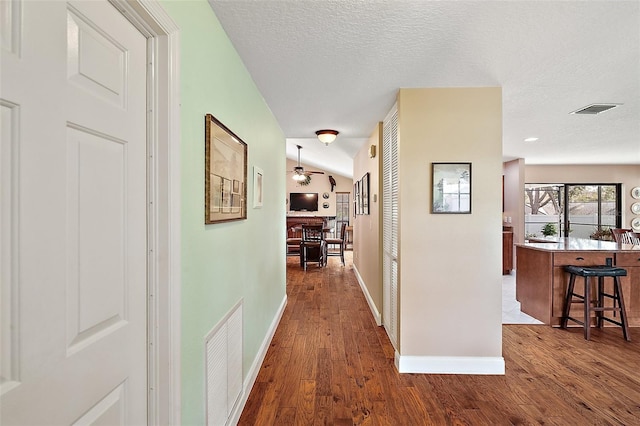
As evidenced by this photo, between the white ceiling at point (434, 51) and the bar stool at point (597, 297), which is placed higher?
the white ceiling at point (434, 51)

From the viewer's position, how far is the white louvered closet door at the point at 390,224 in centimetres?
292

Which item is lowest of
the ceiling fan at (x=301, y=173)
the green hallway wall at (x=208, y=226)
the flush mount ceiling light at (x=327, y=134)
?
the green hallway wall at (x=208, y=226)

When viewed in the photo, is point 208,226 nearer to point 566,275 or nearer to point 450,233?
point 450,233

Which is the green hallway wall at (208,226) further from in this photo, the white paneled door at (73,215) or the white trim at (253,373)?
the white paneled door at (73,215)

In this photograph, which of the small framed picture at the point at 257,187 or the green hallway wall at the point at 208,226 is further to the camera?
the small framed picture at the point at 257,187

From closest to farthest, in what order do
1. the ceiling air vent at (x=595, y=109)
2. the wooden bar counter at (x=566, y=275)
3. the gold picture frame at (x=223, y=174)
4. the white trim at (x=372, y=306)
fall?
the gold picture frame at (x=223, y=174), the ceiling air vent at (x=595, y=109), the wooden bar counter at (x=566, y=275), the white trim at (x=372, y=306)

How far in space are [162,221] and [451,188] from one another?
6.89 feet

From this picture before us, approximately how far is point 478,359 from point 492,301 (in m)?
0.46

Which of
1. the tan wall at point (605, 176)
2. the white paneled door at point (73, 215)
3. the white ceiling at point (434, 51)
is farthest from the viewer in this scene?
the tan wall at point (605, 176)

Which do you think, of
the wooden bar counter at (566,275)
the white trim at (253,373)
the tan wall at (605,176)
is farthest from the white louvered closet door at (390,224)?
the tan wall at (605,176)

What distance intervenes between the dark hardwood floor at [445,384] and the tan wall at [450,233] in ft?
1.03

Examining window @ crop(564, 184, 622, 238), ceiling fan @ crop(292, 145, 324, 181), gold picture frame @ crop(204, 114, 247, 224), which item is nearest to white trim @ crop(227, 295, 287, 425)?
gold picture frame @ crop(204, 114, 247, 224)

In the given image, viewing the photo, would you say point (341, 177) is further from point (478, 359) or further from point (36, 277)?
point (36, 277)

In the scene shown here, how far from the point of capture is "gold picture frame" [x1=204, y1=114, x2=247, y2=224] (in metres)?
1.42
